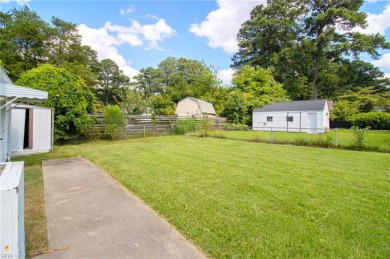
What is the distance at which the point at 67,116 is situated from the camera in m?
9.93

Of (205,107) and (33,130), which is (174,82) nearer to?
(205,107)

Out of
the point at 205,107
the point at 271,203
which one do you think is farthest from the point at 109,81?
the point at 271,203

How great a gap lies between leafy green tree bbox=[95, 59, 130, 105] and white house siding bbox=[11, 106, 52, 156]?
2964cm

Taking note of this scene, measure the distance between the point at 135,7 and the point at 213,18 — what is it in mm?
6124

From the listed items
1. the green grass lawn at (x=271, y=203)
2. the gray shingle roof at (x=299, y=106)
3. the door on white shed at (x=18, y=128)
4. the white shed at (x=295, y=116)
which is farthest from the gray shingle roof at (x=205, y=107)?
the green grass lawn at (x=271, y=203)

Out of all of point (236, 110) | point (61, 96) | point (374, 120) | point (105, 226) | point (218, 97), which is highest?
point (218, 97)

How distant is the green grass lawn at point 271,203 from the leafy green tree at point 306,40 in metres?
28.0

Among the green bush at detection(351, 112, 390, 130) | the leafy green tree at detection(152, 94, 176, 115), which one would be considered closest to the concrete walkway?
the green bush at detection(351, 112, 390, 130)

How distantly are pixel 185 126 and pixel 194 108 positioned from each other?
31.7 feet

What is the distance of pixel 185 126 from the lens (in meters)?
16.8

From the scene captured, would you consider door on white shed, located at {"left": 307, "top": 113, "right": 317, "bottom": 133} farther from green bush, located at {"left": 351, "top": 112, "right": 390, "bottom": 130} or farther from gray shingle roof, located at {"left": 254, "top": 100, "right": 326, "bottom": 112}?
green bush, located at {"left": 351, "top": 112, "right": 390, "bottom": 130}

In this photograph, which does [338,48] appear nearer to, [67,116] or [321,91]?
[321,91]

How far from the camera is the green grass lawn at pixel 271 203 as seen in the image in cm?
233

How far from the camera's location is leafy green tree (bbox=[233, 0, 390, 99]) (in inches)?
1070
